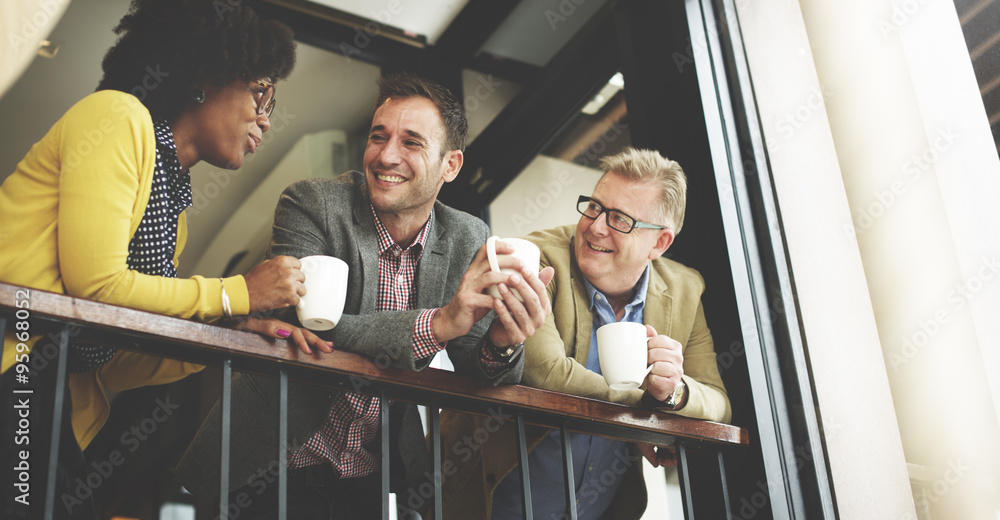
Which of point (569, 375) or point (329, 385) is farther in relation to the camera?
point (569, 375)

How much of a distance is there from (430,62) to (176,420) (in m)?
3.01

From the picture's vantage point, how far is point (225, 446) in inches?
51.5

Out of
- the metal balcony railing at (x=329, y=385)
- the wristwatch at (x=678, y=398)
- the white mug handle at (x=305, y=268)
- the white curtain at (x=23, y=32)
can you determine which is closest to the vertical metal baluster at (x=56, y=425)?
the metal balcony railing at (x=329, y=385)

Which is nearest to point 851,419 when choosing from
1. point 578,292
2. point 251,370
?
point 578,292

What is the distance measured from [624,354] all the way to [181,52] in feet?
3.65

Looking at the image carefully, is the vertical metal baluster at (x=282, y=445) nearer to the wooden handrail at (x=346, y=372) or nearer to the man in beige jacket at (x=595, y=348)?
the wooden handrail at (x=346, y=372)

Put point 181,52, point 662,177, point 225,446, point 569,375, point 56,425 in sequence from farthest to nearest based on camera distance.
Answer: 1. point 662,177
2. point 569,375
3. point 181,52
4. point 225,446
5. point 56,425

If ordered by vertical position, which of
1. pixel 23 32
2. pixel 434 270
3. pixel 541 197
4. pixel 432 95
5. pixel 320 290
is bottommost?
pixel 320 290

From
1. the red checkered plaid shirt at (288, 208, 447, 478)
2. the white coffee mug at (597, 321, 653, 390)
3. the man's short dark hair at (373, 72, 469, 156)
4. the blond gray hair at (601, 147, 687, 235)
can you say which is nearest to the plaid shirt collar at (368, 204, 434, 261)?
the red checkered plaid shirt at (288, 208, 447, 478)

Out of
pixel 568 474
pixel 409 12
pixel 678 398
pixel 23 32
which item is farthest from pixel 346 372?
pixel 409 12

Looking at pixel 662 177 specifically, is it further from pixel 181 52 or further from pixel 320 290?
pixel 181 52

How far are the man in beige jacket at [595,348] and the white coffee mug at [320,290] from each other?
0.55 m

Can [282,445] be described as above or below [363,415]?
below

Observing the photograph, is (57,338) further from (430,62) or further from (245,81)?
(430,62)
